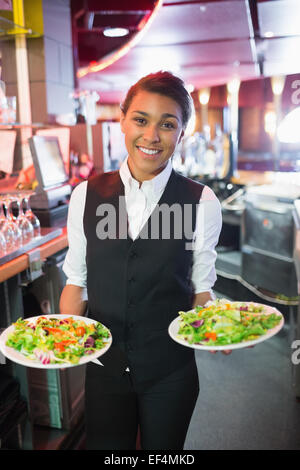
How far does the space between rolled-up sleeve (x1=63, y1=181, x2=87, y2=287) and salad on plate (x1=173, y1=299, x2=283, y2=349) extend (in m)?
0.38

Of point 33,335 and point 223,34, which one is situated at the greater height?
point 223,34

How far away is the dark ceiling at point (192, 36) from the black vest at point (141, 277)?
0.67m

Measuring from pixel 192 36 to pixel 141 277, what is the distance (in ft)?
12.0

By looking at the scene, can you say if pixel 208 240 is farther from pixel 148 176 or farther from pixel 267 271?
pixel 267 271

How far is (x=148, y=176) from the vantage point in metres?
1.35

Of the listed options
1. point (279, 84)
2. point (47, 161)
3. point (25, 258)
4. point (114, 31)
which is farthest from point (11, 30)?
point (114, 31)

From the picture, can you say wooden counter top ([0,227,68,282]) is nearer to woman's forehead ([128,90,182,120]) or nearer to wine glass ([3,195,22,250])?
wine glass ([3,195,22,250])

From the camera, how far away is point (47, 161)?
2.38m

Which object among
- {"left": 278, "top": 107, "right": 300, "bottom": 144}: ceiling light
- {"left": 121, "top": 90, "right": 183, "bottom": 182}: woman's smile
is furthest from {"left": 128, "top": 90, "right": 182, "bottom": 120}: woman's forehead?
{"left": 278, "top": 107, "right": 300, "bottom": 144}: ceiling light

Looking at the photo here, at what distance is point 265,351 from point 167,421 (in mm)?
2050

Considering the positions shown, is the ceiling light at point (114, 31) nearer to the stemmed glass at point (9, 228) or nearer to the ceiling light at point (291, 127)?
the stemmed glass at point (9, 228)

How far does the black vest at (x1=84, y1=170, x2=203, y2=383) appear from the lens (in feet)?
4.29

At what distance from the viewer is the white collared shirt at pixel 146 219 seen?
4.42ft

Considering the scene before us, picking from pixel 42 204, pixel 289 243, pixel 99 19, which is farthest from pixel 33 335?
pixel 99 19
